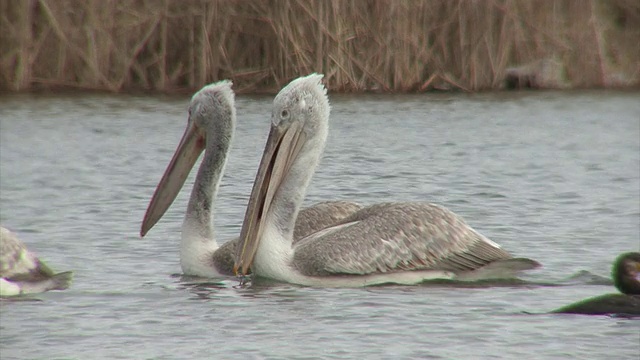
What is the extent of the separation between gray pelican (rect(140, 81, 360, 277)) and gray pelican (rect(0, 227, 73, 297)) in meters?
0.69

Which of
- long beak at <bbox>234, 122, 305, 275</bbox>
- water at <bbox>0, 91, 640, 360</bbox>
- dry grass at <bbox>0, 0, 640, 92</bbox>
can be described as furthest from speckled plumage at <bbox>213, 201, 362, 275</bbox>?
dry grass at <bbox>0, 0, 640, 92</bbox>

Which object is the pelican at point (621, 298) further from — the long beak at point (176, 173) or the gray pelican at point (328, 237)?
the long beak at point (176, 173)

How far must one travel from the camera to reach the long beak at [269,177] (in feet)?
21.7

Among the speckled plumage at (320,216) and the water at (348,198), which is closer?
the water at (348,198)

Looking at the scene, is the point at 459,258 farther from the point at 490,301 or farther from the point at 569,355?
the point at 569,355

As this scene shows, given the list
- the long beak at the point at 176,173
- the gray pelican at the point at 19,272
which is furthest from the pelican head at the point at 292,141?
the gray pelican at the point at 19,272

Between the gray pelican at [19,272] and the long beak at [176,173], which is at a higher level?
the long beak at [176,173]

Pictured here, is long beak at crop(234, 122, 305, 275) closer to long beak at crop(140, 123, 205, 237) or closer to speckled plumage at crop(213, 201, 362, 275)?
speckled plumage at crop(213, 201, 362, 275)

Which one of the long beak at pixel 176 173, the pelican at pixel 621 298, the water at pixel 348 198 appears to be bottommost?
the water at pixel 348 198

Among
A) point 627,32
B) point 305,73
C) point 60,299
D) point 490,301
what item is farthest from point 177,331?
point 627,32

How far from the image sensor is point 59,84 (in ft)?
56.6

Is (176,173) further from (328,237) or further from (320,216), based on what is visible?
(328,237)

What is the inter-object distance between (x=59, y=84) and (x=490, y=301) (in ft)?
39.1

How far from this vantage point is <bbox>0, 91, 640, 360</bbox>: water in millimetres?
5441
